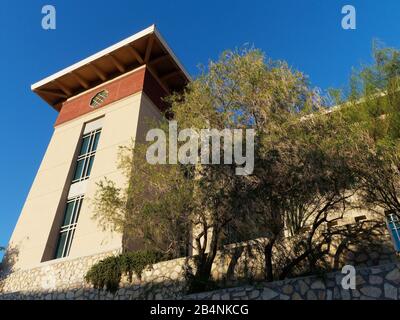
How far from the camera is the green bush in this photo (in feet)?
35.6

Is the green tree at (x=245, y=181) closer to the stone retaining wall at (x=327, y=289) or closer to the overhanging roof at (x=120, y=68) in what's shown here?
the stone retaining wall at (x=327, y=289)

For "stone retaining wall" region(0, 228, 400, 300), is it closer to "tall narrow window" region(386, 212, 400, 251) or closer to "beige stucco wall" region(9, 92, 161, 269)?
"tall narrow window" region(386, 212, 400, 251)

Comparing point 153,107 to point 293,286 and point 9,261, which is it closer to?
point 9,261

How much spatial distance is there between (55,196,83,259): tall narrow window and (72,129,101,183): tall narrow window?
137cm

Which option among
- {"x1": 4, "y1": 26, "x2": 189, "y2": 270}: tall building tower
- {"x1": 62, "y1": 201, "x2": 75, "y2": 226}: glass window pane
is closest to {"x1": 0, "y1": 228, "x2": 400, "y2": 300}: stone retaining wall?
{"x1": 4, "y1": 26, "x2": 189, "y2": 270}: tall building tower

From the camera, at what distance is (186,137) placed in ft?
33.4

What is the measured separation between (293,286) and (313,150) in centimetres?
324

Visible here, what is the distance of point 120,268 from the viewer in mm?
11000

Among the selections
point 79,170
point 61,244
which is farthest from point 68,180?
point 61,244

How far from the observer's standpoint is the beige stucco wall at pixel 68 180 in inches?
557

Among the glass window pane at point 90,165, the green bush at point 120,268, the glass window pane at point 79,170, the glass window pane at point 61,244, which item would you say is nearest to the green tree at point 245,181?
the green bush at point 120,268

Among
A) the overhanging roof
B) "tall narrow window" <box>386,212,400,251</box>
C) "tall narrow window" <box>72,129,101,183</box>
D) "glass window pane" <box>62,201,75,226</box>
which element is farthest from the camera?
the overhanging roof

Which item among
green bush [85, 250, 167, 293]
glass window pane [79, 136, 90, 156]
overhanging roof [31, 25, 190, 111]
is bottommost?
green bush [85, 250, 167, 293]

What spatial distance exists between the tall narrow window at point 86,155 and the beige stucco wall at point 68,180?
13.8 inches
